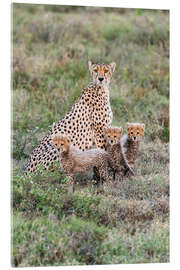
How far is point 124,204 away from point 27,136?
1.62 meters

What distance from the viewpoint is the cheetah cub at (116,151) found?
4.82m

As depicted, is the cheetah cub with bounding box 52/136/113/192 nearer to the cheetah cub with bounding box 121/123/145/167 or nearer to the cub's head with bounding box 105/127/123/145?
the cub's head with bounding box 105/127/123/145

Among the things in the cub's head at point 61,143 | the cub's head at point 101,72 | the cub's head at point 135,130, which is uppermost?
the cub's head at point 101,72

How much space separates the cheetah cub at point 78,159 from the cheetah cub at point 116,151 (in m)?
0.05

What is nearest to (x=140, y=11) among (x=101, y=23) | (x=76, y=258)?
(x=101, y=23)

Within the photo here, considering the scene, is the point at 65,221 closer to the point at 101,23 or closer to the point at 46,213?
the point at 46,213

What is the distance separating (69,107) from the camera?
21.1 ft

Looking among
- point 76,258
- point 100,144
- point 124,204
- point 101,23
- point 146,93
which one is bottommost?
point 76,258

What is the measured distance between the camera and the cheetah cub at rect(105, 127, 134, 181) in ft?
15.8

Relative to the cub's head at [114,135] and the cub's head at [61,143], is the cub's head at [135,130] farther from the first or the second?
the cub's head at [61,143]

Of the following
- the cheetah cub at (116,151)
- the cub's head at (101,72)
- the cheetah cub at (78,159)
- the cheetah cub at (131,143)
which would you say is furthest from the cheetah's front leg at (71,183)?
the cub's head at (101,72)

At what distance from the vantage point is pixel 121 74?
24.5ft

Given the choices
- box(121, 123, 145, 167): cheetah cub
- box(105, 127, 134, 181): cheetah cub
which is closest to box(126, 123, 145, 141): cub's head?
box(121, 123, 145, 167): cheetah cub

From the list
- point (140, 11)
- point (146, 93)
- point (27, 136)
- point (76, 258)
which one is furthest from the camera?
point (140, 11)
